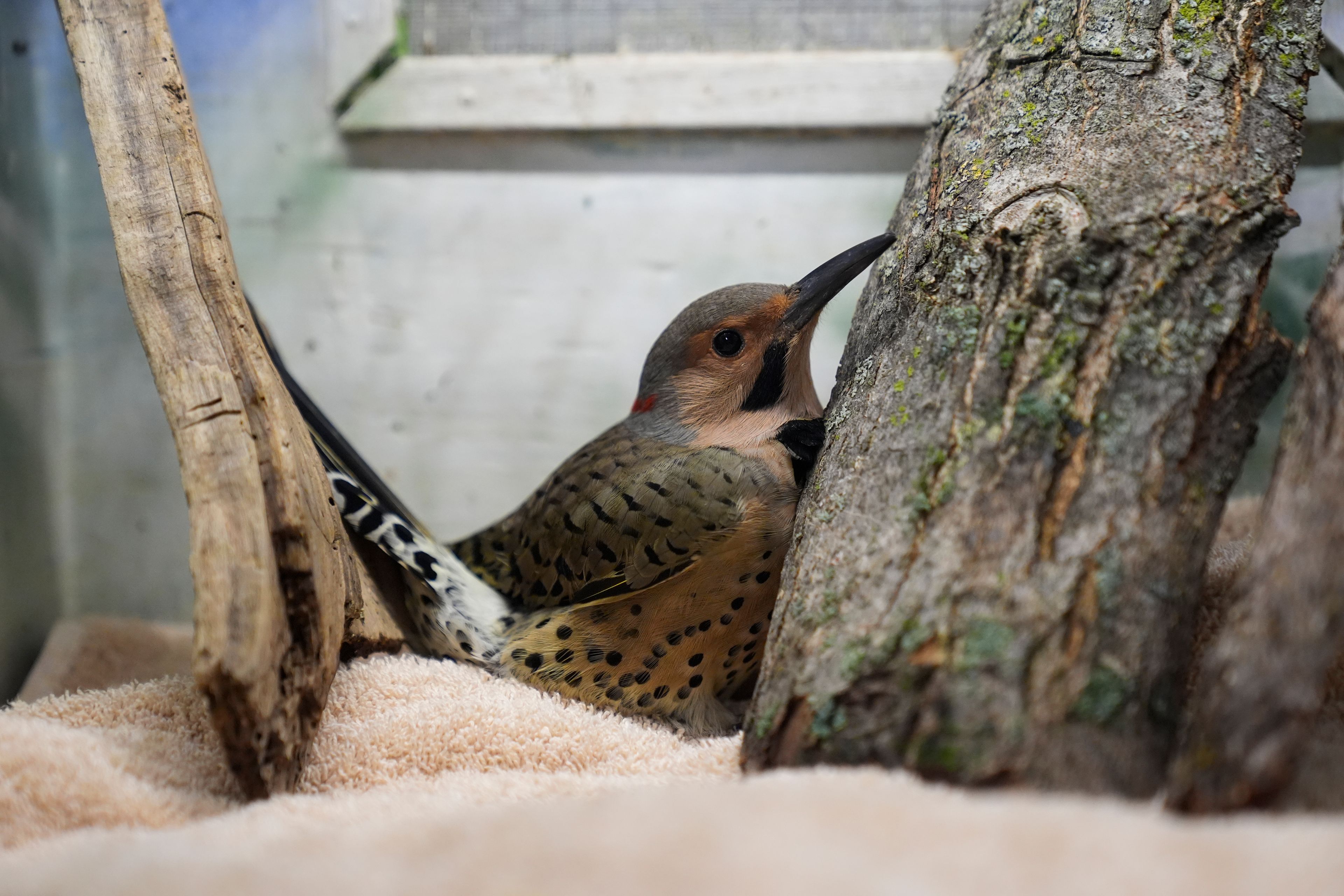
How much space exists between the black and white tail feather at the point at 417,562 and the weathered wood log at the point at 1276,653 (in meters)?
1.25

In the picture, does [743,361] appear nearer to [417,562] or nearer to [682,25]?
[417,562]

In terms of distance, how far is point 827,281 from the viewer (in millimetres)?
1656

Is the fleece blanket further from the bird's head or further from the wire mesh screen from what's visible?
the wire mesh screen

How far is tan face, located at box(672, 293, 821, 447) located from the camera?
1708mm

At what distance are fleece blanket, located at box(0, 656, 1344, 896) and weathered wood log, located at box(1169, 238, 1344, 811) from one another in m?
0.04

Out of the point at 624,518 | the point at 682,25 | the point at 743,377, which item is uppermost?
the point at 682,25

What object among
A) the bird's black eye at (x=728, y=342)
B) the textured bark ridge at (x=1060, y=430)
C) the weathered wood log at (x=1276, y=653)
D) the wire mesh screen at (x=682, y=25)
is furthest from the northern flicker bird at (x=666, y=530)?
the wire mesh screen at (x=682, y=25)

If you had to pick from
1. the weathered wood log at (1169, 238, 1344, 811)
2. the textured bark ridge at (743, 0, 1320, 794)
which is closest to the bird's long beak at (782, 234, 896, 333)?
the textured bark ridge at (743, 0, 1320, 794)

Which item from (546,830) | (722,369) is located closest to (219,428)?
(546,830)

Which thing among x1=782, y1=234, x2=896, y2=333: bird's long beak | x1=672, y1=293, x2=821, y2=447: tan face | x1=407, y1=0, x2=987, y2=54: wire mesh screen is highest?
x1=407, y1=0, x2=987, y2=54: wire mesh screen

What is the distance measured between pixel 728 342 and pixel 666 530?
0.42m

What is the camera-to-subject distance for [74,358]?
245 centimetres

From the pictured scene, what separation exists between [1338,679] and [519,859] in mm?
1124

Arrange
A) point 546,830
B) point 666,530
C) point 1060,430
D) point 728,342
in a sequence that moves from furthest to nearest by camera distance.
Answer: point 728,342, point 666,530, point 1060,430, point 546,830
